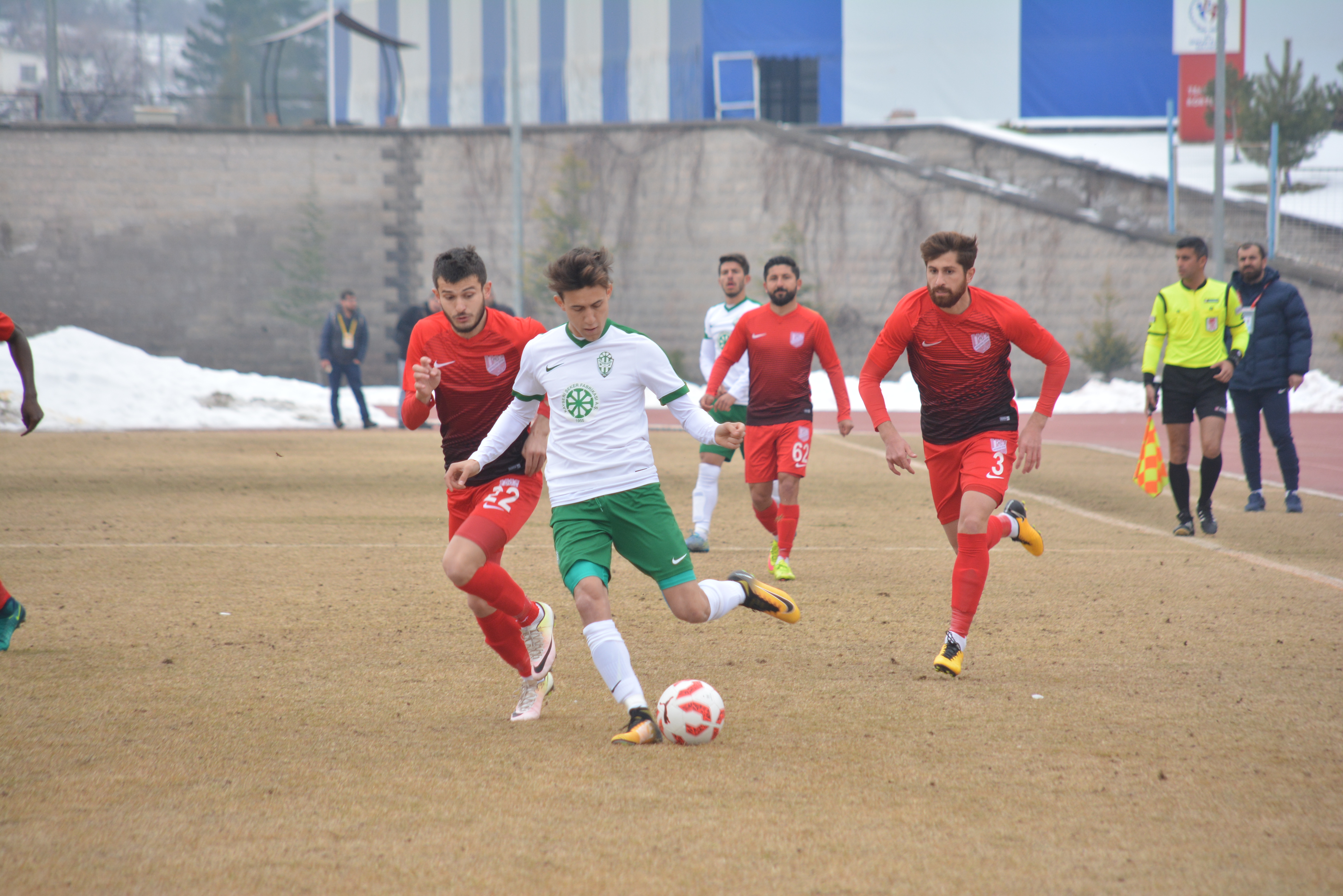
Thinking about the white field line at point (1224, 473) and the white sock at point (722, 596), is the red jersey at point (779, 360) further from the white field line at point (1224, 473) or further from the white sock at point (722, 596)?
the white field line at point (1224, 473)

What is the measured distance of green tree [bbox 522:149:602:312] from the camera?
28656 mm

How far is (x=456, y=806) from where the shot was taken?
3.79 metres

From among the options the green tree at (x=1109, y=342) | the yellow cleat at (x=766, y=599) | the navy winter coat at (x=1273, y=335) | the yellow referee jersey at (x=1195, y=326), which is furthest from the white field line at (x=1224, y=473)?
the green tree at (x=1109, y=342)

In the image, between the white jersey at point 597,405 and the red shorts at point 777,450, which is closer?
the white jersey at point 597,405

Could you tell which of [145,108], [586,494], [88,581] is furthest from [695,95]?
[586,494]

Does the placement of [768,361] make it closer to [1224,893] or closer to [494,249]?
[1224,893]

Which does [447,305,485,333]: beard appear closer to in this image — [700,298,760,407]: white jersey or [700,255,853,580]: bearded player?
[700,255,853,580]: bearded player

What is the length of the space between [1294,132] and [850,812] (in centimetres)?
2806

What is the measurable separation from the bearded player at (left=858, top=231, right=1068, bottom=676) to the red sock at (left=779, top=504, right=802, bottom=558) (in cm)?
201

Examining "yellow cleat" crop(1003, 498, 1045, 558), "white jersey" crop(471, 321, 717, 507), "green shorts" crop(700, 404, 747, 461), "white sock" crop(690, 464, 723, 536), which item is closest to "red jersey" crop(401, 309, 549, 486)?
→ "white jersey" crop(471, 321, 717, 507)

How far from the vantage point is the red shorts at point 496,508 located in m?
4.79

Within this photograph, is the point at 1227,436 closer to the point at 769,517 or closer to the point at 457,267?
the point at 769,517

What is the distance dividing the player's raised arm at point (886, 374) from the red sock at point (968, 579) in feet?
1.47

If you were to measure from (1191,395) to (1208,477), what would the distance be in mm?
708
